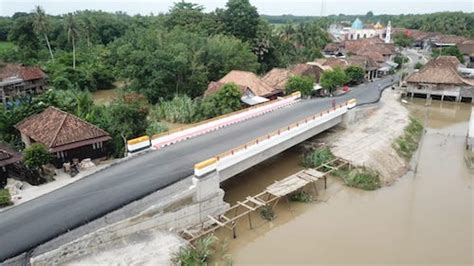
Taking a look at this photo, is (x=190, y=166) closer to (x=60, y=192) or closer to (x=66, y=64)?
(x=60, y=192)

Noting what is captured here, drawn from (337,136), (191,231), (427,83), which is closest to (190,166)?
(191,231)

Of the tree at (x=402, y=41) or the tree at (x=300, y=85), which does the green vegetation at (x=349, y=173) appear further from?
the tree at (x=402, y=41)

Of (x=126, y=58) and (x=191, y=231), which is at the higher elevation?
(x=126, y=58)

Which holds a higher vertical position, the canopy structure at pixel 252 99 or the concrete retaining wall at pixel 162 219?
the canopy structure at pixel 252 99

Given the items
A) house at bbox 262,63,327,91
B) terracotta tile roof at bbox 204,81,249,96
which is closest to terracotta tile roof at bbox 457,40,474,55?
house at bbox 262,63,327,91

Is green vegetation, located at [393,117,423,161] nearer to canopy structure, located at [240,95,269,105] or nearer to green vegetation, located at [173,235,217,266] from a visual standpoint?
canopy structure, located at [240,95,269,105]

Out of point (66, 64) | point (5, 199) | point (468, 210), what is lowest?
point (468, 210)

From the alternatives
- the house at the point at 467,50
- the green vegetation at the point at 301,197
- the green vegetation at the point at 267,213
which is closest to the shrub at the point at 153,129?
the green vegetation at the point at 267,213

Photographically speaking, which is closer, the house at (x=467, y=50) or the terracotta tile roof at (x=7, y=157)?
the terracotta tile roof at (x=7, y=157)
